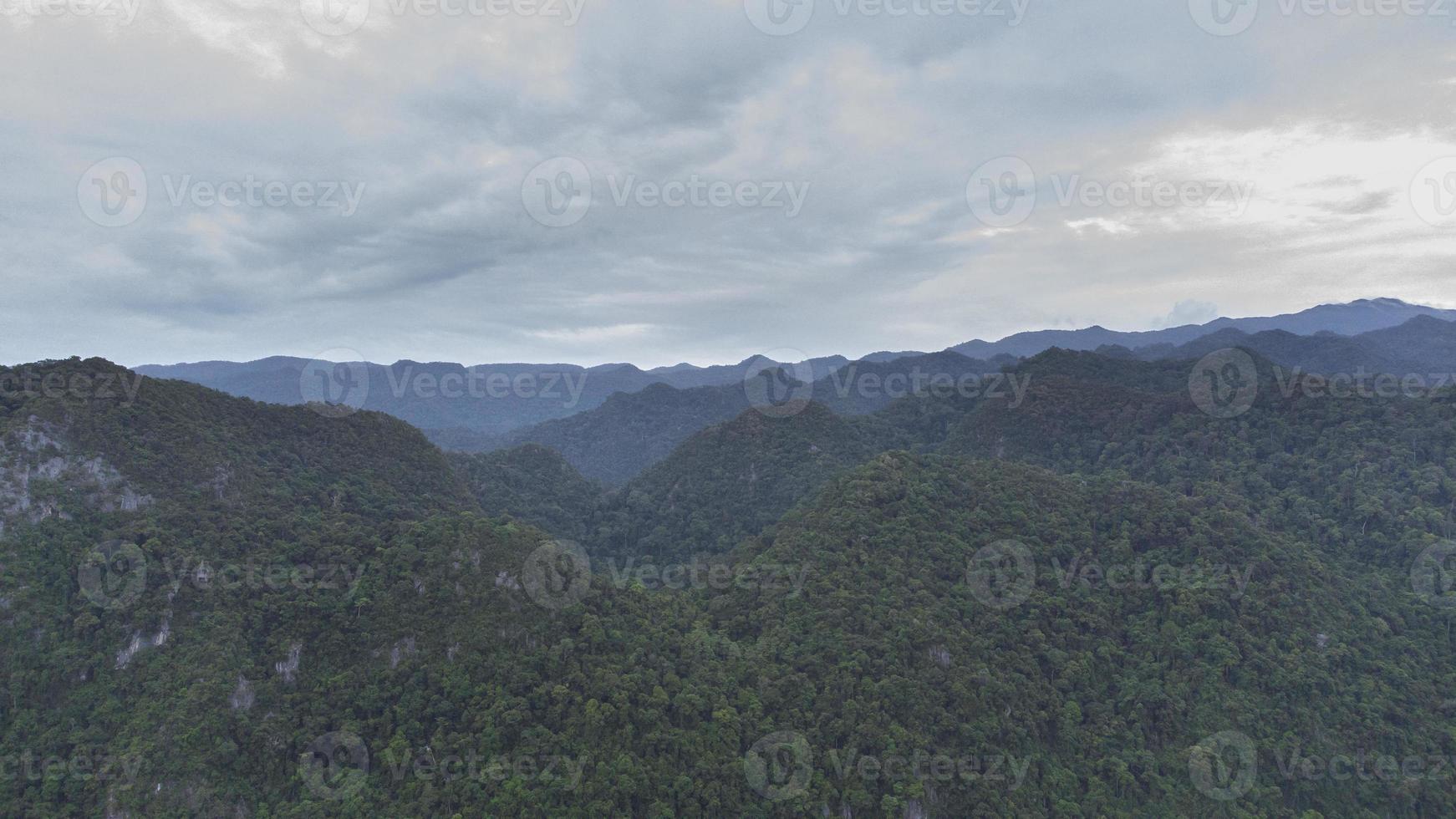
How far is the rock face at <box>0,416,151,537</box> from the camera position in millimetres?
50188

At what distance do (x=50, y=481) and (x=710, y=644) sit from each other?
188 feet

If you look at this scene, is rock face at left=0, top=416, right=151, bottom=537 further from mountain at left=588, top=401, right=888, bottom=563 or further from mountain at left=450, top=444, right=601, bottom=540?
mountain at left=588, top=401, right=888, bottom=563

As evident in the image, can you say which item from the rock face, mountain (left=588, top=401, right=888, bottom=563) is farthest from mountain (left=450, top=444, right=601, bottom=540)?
the rock face

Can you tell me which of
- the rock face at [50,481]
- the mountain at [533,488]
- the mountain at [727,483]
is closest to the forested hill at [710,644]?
the rock face at [50,481]

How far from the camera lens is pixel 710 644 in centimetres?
5778

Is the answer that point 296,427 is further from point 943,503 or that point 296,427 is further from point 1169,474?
point 1169,474

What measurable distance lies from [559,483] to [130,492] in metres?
74.3

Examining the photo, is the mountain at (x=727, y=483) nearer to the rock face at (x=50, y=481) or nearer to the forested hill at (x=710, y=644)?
the forested hill at (x=710, y=644)

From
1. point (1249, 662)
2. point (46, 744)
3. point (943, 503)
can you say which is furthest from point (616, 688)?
point (1249, 662)

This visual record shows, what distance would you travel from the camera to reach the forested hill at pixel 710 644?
1700 inches

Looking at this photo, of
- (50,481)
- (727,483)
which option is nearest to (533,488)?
(727,483)

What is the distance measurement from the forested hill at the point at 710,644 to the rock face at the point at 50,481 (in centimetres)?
20

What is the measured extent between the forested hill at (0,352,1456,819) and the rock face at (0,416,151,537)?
0.66ft

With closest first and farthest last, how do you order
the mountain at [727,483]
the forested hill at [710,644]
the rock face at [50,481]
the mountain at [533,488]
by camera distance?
the forested hill at [710,644], the rock face at [50,481], the mountain at [727,483], the mountain at [533,488]
